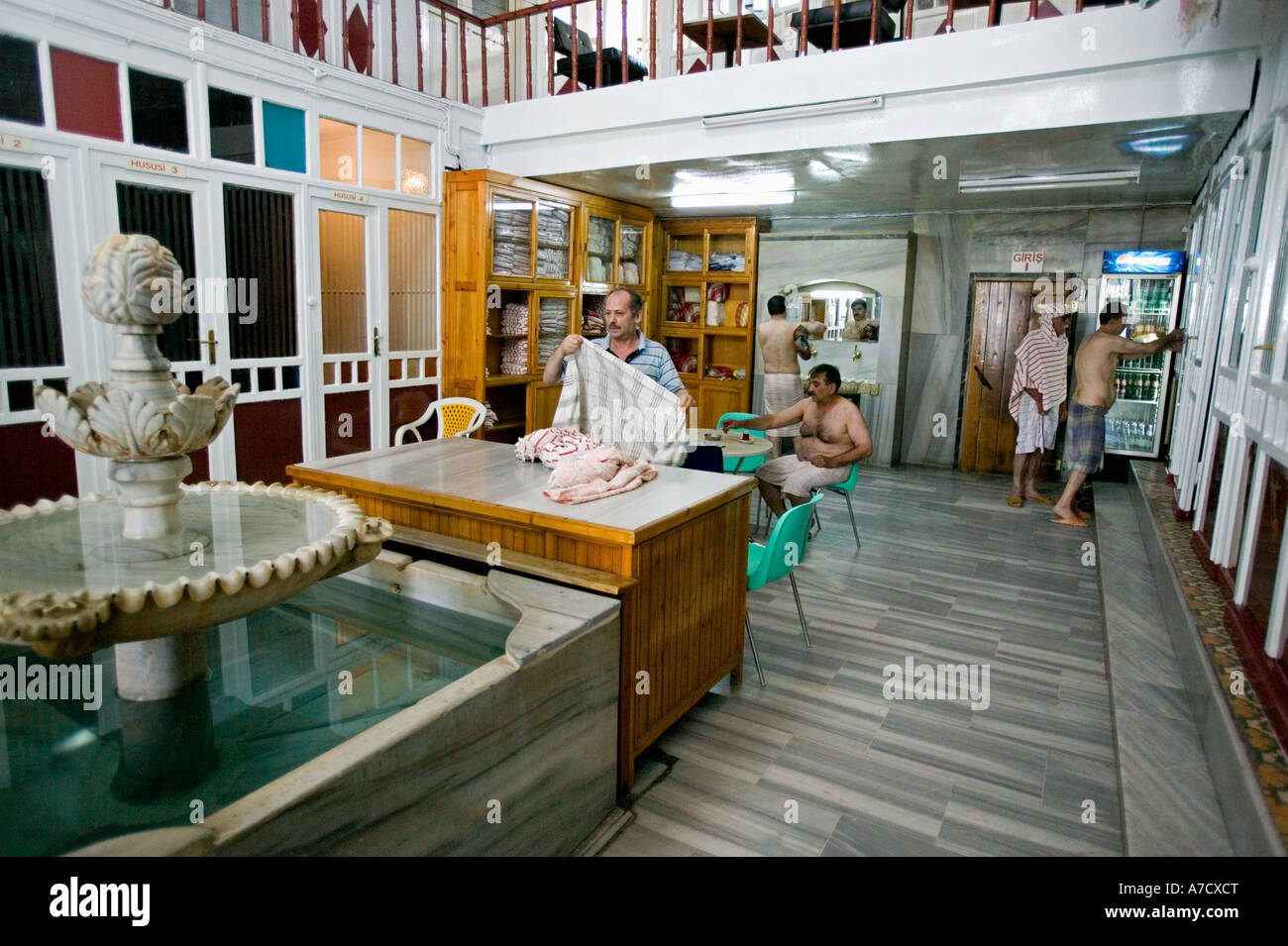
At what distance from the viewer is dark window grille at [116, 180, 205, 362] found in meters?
4.61

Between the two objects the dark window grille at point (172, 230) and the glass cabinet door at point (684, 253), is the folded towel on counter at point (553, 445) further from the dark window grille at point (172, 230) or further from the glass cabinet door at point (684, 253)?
the glass cabinet door at point (684, 253)

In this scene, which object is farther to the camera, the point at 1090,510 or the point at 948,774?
the point at 1090,510

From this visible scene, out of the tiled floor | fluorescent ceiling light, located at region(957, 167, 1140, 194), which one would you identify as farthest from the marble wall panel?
the tiled floor

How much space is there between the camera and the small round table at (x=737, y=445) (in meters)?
4.95

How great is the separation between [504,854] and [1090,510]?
6.35 metres

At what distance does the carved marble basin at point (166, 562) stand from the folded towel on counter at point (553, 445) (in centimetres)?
103

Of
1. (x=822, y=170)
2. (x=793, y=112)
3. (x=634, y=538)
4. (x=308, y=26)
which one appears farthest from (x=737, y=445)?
(x=308, y=26)

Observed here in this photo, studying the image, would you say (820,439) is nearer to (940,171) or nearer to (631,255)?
(940,171)

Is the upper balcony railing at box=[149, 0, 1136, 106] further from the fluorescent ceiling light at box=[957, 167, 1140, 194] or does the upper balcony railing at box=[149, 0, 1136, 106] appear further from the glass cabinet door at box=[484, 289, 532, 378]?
the glass cabinet door at box=[484, 289, 532, 378]

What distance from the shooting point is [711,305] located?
9.20 metres

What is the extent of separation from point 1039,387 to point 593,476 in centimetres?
520
